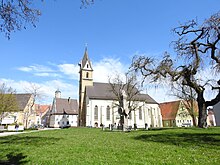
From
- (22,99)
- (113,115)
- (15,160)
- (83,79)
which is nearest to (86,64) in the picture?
(83,79)

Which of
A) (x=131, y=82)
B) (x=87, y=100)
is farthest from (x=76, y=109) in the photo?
(x=131, y=82)

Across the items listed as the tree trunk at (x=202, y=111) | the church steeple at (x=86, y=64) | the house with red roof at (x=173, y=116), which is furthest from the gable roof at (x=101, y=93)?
the tree trunk at (x=202, y=111)

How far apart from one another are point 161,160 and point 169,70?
65.7ft

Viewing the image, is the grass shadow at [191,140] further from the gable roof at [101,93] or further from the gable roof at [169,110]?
the gable roof at [169,110]

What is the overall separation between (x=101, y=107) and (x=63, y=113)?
49.9 feet

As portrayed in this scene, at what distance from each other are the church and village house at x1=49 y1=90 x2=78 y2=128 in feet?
11.1

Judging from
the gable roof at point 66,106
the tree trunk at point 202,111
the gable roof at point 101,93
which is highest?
the gable roof at point 101,93

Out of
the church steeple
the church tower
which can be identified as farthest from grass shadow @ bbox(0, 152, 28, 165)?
the church steeple

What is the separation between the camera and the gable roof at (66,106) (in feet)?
252

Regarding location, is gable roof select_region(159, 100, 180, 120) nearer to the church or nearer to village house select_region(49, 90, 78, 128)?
the church

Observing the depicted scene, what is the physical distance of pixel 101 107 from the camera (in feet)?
236

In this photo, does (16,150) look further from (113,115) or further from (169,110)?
(169,110)

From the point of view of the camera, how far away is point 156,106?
3223 inches

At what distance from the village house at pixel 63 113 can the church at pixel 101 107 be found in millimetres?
3391
